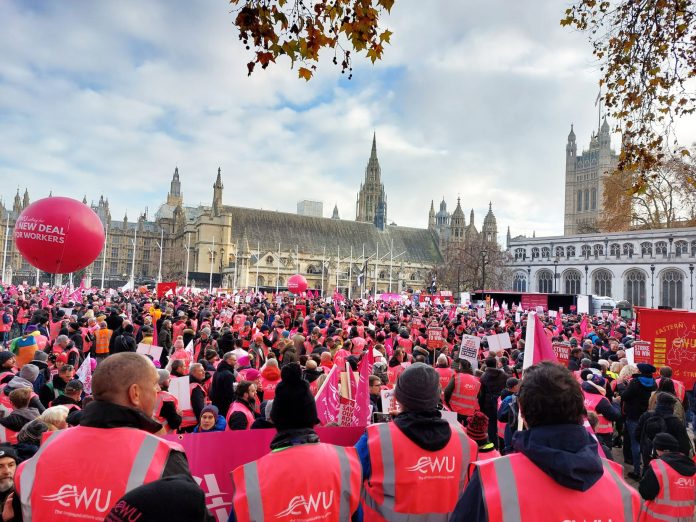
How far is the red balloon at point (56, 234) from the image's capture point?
24.7ft

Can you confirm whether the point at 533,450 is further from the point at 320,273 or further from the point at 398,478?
the point at 320,273

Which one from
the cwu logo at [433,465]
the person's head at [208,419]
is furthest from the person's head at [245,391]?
the cwu logo at [433,465]

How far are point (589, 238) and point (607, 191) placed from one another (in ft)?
23.8

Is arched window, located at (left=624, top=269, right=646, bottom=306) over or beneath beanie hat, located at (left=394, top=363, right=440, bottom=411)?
over

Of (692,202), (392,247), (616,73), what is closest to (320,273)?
(392,247)

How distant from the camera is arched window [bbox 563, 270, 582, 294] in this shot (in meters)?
58.8

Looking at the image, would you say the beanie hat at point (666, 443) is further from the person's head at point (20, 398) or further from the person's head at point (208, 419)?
the person's head at point (20, 398)

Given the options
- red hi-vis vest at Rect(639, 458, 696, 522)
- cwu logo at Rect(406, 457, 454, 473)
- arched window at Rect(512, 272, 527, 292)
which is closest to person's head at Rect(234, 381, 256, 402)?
cwu logo at Rect(406, 457, 454, 473)

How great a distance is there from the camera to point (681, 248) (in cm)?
4991

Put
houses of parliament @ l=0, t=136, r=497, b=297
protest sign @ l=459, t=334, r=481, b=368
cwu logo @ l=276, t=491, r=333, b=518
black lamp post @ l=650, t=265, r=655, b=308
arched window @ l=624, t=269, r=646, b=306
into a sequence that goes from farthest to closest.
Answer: houses of parliament @ l=0, t=136, r=497, b=297, arched window @ l=624, t=269, r=646, b=306, black lamp post @ l=650, t=265, r=655, b=308, protest sign @ l=459, t=334, r=481, b=368, cwu logo @ l=276, t=491, r=333, b=518

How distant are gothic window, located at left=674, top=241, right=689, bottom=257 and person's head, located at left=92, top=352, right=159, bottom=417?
2291 inches

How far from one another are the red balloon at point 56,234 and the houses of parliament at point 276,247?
1990 inches

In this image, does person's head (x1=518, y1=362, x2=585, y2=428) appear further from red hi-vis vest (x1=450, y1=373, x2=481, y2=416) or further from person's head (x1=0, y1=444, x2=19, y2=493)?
red hi-vis vest (x1=450, y1=373, x2=481, y2=416)

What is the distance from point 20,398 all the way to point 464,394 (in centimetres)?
540
